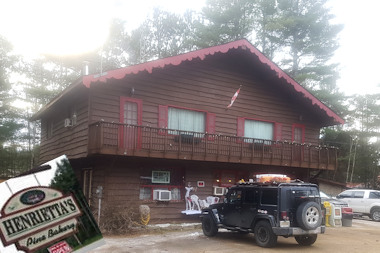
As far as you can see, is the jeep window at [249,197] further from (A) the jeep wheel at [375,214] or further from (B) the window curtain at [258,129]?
(A) the jeep wheel at [375,214]

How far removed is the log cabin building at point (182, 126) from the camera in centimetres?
1446

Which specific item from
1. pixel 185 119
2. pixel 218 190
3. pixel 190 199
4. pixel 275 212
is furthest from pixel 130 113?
pixel 275 212

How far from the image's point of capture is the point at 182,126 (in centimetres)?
1661

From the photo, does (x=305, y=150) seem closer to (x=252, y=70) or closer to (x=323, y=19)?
(x=252, y=70)

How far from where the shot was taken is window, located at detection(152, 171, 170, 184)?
1587 centimetres

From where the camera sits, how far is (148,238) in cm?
1230

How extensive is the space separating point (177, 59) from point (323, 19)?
22.5 m

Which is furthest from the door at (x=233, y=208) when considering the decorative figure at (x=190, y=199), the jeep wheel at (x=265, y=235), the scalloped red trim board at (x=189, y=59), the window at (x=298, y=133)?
the window at (x=298, y=133)

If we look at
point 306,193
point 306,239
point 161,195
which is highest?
point 306,193

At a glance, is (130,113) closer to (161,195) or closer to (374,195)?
(161,195)

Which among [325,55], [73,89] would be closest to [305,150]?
[73,89]

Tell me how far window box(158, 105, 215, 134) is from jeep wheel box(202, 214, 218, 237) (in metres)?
4.39

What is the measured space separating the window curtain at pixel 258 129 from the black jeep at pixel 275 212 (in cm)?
661

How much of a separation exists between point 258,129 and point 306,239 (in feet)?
26.6
